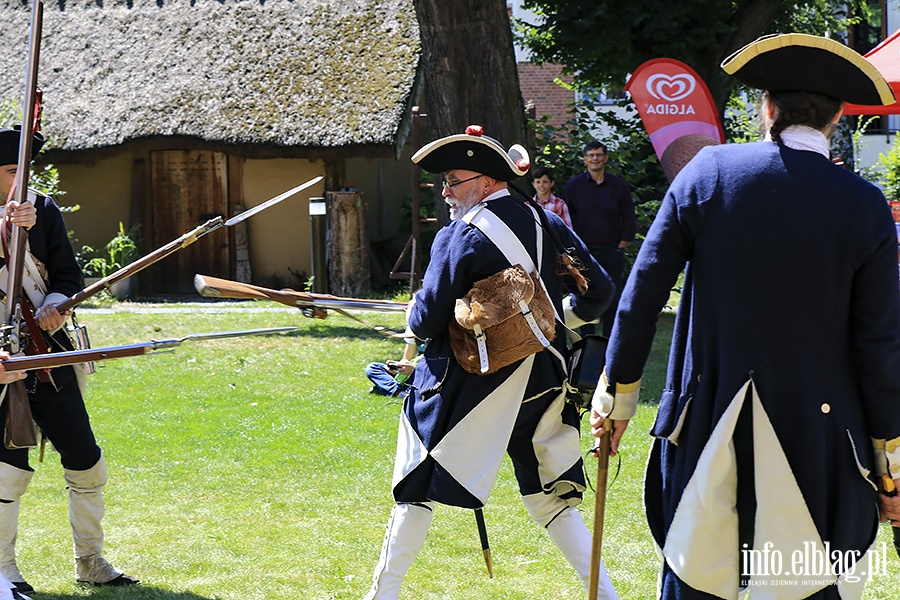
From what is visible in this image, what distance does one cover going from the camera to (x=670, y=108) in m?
9.91

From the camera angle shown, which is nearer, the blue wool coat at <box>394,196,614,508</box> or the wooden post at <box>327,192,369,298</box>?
the blue wool coat at <box>394,196,614,508</box>

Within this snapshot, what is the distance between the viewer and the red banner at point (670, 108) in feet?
32.3

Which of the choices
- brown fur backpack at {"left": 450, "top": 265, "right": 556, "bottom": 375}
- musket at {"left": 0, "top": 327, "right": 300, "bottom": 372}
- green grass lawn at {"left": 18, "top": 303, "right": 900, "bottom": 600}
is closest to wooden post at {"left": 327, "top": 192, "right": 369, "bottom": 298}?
green grass lawn at {"left": 18, "top": 303, "right": 900, "bottom": 600}

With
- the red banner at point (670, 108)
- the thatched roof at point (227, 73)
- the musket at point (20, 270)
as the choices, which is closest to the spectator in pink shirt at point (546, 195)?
the red banner at point (670, 108)

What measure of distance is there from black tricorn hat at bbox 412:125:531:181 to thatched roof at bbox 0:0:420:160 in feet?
34.3

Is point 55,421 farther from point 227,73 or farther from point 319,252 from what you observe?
point 227,73

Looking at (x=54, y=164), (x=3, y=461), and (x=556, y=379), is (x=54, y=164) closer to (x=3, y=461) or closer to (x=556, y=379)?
(x=3, y=461)

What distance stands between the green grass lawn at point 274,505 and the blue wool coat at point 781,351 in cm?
171

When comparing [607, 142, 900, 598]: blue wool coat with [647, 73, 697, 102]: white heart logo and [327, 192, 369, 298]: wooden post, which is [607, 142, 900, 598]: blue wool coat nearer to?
[647, 73, 697, 102]: white heart logo

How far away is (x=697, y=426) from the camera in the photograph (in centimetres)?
297

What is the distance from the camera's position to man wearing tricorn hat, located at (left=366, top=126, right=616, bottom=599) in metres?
3.94

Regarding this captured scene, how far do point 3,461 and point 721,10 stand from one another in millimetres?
10889

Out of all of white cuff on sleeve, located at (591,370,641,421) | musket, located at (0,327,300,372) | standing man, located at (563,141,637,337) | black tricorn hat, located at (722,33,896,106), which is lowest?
white cuff on sleeve, located at (591,370,641,421)

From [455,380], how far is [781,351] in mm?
1381
